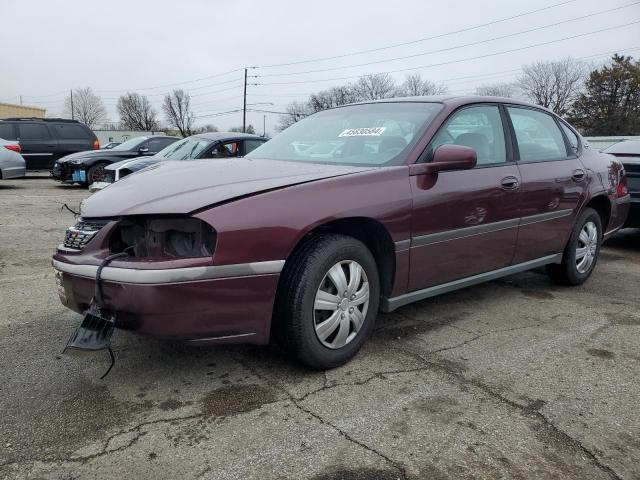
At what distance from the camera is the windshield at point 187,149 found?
7931mm

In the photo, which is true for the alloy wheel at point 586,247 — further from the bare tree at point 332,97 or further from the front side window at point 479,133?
the bare tree at point 332,97

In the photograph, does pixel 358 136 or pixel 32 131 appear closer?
pixel 358 136

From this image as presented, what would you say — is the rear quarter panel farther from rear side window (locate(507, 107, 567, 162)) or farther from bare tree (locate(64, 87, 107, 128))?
bare tree (locate(64, 87, 107, 128))

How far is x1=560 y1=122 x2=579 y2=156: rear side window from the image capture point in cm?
455

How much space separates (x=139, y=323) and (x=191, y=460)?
0.66 m

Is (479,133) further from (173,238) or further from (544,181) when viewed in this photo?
(173,238)

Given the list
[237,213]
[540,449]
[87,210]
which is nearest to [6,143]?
[87,210]

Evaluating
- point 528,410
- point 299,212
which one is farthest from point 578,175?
point 299,212

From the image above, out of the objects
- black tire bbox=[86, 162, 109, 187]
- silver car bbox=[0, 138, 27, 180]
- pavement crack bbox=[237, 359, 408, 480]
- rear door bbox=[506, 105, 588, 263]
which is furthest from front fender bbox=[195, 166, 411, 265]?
silver car bbox=[0, 138, 27, 180]

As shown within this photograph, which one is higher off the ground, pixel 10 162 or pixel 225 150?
pixel 225 150

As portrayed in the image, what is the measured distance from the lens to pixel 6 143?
12.2m

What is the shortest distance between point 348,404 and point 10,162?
12.1 m

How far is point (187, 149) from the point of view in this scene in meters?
8.26

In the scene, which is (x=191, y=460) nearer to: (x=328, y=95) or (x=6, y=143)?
(x=6, y=143)
